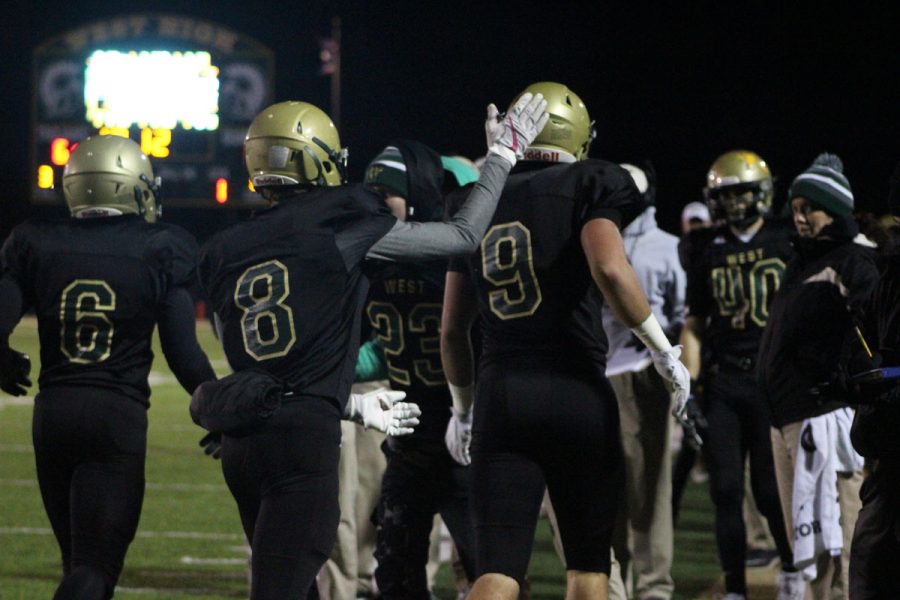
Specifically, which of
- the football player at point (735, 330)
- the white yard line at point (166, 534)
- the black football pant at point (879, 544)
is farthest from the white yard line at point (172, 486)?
the black football pant at point (879, 544)

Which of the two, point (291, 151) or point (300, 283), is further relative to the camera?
point (291, 151)

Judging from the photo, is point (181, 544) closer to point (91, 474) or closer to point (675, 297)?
point (675, 297)

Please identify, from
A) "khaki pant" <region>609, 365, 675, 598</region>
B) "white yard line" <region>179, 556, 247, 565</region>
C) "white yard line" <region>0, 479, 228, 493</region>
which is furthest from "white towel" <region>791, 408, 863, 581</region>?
"white yard line" <region>0, 479, 228, 493</region>

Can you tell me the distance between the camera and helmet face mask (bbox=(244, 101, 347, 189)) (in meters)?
4.14

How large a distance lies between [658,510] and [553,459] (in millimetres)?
2442

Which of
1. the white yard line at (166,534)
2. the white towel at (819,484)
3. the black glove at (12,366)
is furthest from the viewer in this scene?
the white yard line at (166,534)

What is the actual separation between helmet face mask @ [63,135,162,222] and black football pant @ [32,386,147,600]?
648 mm

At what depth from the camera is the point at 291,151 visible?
163 inches

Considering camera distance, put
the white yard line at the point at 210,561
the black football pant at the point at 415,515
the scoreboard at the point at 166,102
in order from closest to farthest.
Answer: the black football pant at the point at 415,515
the white yard line at the point at 210,561
the scoreboard at the point at 166,102

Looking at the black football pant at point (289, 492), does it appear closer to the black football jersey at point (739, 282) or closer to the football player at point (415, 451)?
the football player at point (415, 451)

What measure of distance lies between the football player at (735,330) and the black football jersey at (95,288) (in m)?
2.81

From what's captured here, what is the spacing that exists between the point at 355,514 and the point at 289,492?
279cm

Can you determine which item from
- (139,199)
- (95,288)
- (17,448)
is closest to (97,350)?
(95,288)

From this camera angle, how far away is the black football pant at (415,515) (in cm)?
514
